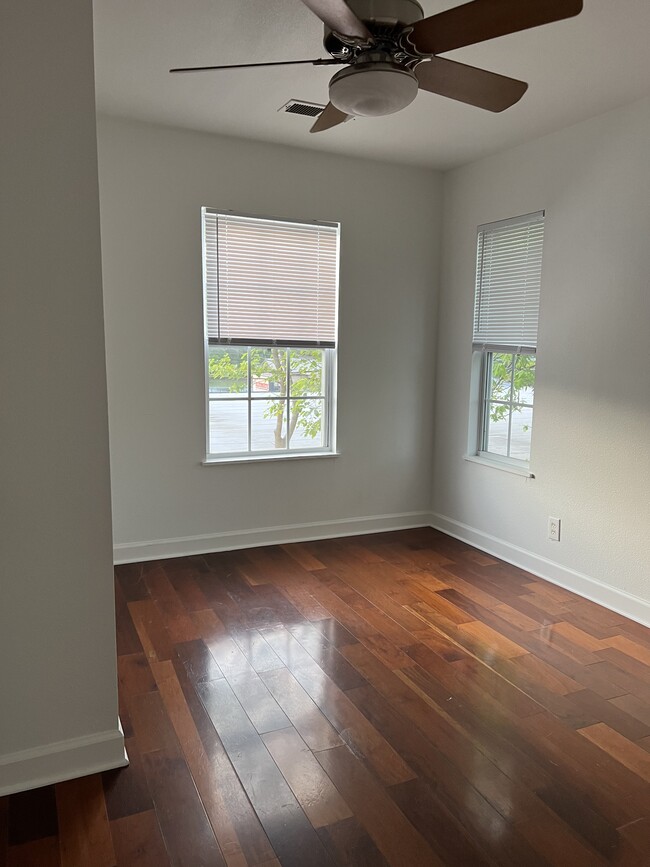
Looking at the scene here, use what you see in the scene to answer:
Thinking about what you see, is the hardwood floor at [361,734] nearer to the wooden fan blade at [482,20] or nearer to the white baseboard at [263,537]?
the white baseboard at [263,537]

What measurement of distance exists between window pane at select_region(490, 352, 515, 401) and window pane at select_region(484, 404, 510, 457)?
0.08 metres

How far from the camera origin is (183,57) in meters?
2.85

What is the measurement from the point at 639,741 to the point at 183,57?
3352mm

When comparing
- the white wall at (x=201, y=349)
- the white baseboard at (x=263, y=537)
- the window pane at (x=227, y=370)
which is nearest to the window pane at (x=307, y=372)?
the white wall at (x=201, y=349)

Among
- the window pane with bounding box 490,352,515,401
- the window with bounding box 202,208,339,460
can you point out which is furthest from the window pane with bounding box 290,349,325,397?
the window pane with bounding box 490,352,515,401

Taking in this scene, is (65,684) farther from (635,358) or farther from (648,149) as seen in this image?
(648,149)

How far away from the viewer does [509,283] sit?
165 inches

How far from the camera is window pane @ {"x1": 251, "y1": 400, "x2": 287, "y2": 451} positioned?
14.5 ft

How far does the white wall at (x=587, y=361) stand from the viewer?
3346mm

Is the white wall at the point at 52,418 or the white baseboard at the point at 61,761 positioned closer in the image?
the white wall at the point at 52,418

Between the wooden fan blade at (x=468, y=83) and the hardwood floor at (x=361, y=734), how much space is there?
7.47ft

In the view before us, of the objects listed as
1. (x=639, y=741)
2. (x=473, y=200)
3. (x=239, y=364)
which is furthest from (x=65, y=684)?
(x=473, y=200)

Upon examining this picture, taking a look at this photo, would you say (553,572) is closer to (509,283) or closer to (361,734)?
(509,283)

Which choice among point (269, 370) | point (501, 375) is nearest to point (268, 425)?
point (269, 370)
